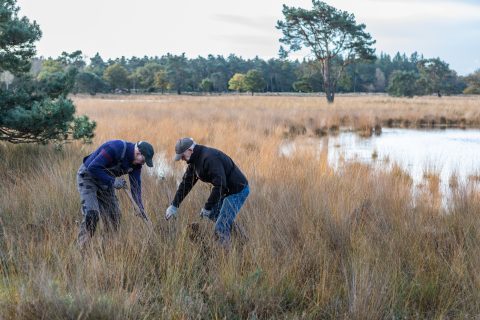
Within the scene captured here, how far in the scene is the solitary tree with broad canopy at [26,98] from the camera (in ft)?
27.7

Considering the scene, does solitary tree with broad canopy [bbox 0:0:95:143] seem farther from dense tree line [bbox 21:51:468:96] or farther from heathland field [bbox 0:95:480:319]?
dense tree line [bbox 21:51:468:96]

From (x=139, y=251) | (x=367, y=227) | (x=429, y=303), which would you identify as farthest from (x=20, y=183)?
(x=429, y=303)

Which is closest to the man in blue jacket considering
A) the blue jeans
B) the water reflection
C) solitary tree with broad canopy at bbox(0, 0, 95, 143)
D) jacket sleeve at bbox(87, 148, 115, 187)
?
jacket sleeve at bbox(87, 148, 115, 187)

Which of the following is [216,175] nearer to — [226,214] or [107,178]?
[226,214]

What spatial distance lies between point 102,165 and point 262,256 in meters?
1.96

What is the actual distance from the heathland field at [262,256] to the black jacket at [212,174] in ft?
1.40

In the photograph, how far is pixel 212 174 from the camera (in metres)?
5.30

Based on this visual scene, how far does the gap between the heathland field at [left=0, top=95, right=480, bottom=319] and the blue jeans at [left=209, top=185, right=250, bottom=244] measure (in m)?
0.16

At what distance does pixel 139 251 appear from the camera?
195 inches

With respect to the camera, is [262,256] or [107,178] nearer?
[262,256]

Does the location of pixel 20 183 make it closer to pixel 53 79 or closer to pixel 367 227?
pixel 53 79

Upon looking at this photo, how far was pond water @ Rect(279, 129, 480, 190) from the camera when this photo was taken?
11.0 meters

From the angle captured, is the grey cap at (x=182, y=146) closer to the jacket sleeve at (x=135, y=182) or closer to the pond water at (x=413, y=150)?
the jacket sleeve at (x=135, y=182)

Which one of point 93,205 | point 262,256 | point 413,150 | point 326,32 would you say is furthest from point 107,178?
point 326,32
